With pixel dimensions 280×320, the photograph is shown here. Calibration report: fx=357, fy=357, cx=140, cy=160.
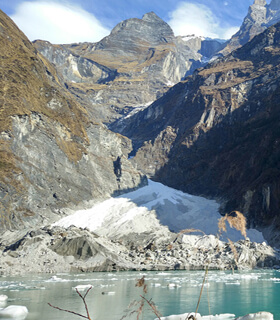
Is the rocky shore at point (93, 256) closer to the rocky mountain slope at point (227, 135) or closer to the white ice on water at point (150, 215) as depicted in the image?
the white ice on water at point (150, 215)

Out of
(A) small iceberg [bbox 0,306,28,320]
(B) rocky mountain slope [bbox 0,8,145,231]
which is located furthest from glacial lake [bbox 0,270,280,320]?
(B) rocky mountain slope [bbox 0,8,145,231]

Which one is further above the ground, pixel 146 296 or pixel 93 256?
pixel 93 256

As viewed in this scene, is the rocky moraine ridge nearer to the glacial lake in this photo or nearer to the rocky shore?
the rocky shore

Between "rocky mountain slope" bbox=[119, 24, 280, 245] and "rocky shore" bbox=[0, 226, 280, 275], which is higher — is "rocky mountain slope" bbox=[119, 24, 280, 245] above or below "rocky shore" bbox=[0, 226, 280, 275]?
above

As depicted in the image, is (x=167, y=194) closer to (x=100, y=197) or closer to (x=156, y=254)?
(x=100, y=197)

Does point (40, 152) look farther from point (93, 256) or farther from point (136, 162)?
→ point (136, 162)

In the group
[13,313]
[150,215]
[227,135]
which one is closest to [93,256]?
[13,313]

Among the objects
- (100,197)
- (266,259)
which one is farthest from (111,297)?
(100,197)

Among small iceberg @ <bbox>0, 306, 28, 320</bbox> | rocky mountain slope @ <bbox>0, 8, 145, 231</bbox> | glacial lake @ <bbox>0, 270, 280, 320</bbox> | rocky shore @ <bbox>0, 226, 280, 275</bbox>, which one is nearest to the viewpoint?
small iceberg @ <bbox>0, 306, 28, 320</bbox>
